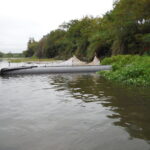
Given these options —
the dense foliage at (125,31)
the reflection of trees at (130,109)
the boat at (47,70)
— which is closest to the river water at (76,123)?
the reflection of trees at (130,109)

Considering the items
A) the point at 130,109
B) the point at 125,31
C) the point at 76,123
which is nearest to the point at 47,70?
the point at 130,109

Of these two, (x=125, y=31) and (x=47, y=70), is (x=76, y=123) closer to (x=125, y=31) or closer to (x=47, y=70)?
(x=47, y=70)

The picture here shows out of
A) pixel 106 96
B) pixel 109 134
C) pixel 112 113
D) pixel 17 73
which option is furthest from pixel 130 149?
pixel 17 73

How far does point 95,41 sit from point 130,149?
102 feet

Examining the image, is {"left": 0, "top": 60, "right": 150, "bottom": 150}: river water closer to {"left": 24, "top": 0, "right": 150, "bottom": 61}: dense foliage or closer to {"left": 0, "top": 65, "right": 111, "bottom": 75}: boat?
{"left": 0, "top": 65, "right": 111, "bottom": 75}: boat

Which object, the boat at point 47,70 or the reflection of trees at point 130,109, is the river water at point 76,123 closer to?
the reflection of trees at point 130,109

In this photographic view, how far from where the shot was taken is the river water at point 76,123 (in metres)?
3.48

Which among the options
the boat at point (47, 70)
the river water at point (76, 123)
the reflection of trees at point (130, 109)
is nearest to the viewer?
the river water at point (76, 123)

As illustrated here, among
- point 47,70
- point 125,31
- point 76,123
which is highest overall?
point 125,31

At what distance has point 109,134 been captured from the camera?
386cm

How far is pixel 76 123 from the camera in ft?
14.8

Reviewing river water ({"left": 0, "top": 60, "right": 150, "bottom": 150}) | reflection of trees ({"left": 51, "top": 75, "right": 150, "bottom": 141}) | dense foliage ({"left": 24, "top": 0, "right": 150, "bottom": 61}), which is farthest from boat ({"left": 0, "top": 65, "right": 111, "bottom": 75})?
reflection of trees ({"left": 51, "top": 75, "right": 150, "bottom": 141})

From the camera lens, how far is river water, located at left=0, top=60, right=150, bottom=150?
3477mm

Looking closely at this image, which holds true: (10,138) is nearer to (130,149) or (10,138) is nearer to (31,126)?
(31,126)
